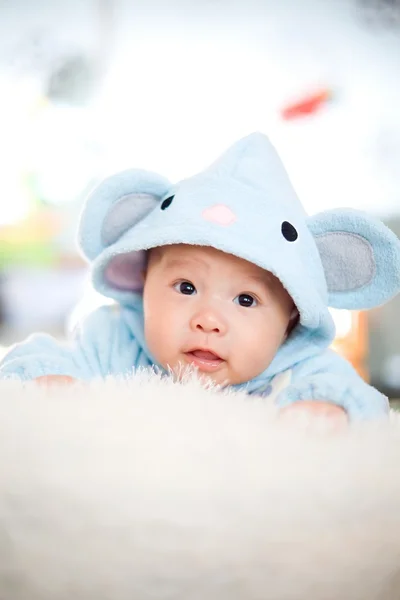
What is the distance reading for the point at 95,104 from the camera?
7.77 ft

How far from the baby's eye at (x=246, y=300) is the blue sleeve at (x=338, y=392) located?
107 mm

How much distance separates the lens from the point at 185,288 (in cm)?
75

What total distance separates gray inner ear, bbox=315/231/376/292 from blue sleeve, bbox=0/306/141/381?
28 cm

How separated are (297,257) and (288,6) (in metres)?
1.86

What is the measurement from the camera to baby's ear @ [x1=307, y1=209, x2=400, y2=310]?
0.77m

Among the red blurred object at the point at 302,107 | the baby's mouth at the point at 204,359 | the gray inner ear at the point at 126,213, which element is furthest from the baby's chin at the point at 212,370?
the red blurred object at the point at 302,107

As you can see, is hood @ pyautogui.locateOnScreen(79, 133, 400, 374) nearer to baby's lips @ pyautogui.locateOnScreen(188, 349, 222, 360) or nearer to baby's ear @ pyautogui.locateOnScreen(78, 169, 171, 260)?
baby's ear @ pyautogui.locateOnScreen(78, 169, 171, 260)

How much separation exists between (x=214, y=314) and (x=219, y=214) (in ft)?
0.39

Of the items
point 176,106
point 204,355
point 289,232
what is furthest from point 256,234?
point 176,106

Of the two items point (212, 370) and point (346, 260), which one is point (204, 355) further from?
point (346, 260)

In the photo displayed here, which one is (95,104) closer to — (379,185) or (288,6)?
(288,6)

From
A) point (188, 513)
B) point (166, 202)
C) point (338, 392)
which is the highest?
point (166, 202)

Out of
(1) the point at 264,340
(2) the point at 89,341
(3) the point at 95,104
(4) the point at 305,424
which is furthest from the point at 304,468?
(3) the point at 95,104

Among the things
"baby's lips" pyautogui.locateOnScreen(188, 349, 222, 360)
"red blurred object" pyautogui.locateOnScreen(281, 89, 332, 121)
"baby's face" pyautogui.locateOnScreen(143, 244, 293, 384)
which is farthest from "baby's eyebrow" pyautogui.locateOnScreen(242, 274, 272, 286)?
"red blurred object" pyautogui.locateOnScreen(281, 89, 332, 121)
